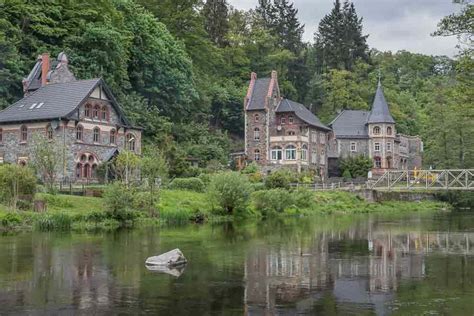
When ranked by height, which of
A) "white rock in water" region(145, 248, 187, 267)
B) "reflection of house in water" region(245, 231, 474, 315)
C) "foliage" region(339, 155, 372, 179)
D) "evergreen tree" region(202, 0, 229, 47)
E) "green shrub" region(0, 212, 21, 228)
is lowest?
"reflection of house in water" region(245, 231, 474, 315)

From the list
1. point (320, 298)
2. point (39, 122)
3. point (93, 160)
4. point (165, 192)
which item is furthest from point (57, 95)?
point (320, 298)

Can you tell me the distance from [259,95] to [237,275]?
64.0 metres

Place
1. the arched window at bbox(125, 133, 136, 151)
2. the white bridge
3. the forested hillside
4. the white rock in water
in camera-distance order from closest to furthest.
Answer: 1. the white rock in water
2. the white bridge
3. the arched window at bbox(125, 133, 136, 151)
4. the forested hillside

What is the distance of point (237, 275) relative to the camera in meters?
21.7

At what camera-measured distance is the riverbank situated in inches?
1507

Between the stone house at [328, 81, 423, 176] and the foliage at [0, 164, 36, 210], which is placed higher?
the stone house at [328, 81, 423, 176]

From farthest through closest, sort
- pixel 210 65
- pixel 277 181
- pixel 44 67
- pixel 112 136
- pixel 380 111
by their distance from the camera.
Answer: pixel 210 65 → pixel 380 111 → pixel 277 181 → pixel 44 67 → pixel 112 136

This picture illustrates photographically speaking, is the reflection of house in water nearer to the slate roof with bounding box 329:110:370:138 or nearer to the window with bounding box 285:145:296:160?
the window with bounding box 285:145:296:160

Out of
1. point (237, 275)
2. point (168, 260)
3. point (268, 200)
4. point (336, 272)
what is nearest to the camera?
point (237, 275)

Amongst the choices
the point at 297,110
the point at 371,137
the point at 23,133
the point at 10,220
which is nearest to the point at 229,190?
the point at 10,220

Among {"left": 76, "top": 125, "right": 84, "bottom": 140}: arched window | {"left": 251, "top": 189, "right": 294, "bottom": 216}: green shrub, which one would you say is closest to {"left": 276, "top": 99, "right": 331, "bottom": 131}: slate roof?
{"left": 251, "top": 189, "right": 294, "bottom": 216}: green shrub

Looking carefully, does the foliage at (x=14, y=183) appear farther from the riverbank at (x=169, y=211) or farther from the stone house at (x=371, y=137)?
the stone house at (x=371, y=137)

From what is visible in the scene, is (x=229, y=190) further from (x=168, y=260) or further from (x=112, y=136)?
(x=168, y=260)

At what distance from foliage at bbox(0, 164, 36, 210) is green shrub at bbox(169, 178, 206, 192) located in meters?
17.5
